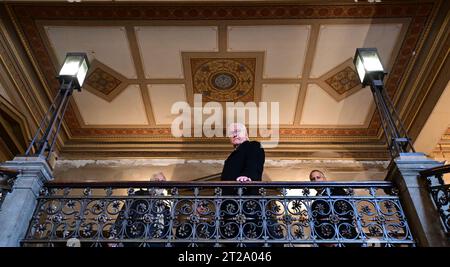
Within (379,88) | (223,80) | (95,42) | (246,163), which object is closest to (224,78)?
(223,80)

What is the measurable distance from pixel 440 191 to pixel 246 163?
5.87 feet

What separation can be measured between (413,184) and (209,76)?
451 centimetres

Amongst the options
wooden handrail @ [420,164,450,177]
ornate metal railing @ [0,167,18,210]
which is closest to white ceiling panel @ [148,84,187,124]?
ornate metal railing @ [0,167,18,210]

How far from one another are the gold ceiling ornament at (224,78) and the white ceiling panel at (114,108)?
4.24ft

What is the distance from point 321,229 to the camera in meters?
3.28

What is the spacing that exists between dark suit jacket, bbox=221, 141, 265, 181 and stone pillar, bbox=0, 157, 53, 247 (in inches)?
72.9

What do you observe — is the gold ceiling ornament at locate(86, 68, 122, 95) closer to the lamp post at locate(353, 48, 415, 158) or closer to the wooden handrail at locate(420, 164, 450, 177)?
the lamp post at locate(353, 48, 415, 158)

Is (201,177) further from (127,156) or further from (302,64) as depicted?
(302,64)

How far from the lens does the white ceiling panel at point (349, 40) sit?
5.95m

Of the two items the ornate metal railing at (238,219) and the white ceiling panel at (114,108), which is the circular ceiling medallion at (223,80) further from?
the ornate metal railing at (238,219)

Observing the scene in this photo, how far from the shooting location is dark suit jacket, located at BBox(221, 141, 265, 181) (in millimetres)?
3656

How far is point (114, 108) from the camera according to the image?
7.49 m

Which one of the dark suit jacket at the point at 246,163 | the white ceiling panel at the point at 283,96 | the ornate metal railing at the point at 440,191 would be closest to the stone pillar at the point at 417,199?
the ornate metal railing at the point at 440,191

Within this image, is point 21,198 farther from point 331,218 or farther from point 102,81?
point 102,81
